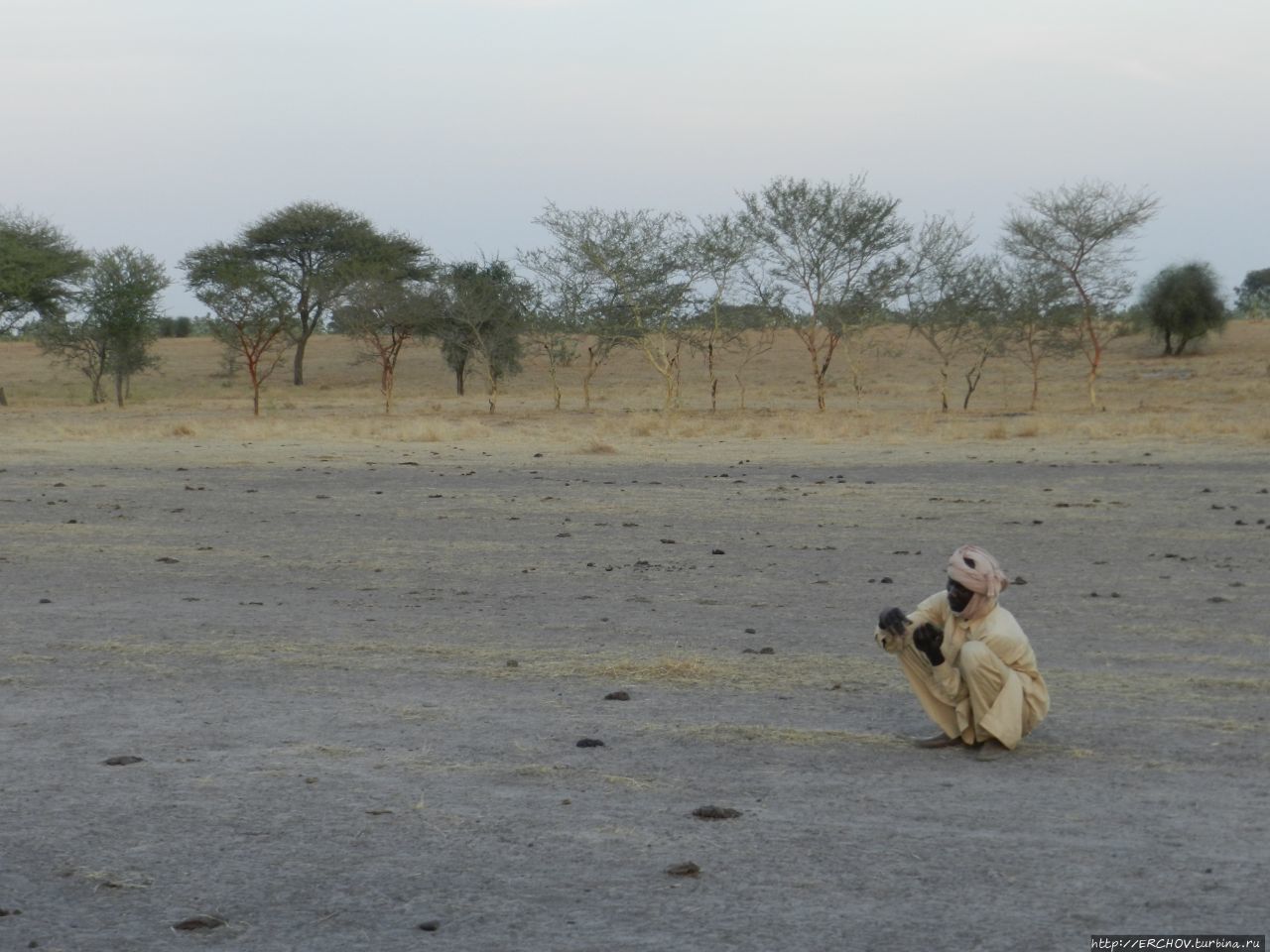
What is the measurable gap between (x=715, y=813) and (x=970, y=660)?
52.4 inches

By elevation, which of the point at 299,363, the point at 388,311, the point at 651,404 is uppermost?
the point at 388,311

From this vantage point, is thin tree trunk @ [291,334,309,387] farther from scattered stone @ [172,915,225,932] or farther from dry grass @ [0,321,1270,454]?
scattered stone @ [172,915,225,932]

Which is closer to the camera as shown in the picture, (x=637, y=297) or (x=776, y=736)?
(x=776, y=736)

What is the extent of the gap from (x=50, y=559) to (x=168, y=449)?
14.4m

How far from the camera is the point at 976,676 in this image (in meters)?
5.49

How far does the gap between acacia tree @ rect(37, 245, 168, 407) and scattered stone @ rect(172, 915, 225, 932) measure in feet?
171

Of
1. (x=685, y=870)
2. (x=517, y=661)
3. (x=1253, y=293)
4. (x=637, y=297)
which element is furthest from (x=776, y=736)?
(x=1253, y=293)

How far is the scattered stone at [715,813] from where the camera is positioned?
477 cm

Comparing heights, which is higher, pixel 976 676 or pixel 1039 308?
pixel 1039 308

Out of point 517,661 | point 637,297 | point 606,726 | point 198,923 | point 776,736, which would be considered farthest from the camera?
point 637,297

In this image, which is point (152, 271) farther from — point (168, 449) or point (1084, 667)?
point (1084, 667)

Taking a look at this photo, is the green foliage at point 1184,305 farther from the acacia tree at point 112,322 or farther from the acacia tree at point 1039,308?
the acacia tree at point 112,322

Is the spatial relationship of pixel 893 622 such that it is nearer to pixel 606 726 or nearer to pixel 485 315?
pixel 606 726

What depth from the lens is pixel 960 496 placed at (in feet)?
56.1
